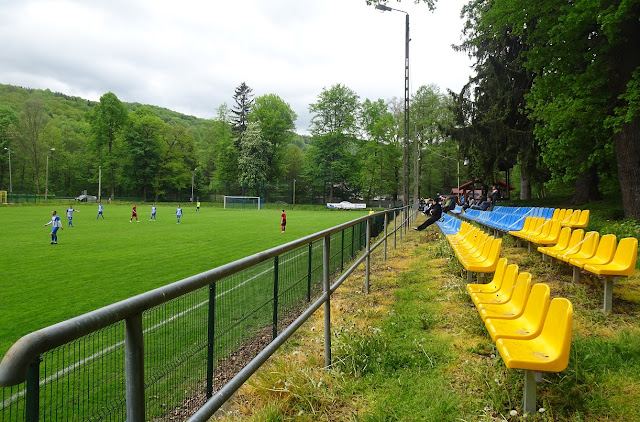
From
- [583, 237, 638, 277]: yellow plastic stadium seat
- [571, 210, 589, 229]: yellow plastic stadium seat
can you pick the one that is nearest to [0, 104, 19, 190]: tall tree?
[571, 210, 589, 229]: yellow plastic stadium seat

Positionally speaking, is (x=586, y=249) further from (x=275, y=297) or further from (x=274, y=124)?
(x=274, y=124)

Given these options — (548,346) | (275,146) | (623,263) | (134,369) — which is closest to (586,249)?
(623,263)

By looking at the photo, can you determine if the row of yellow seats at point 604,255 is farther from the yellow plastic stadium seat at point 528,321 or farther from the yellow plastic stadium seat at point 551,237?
the yellow plastic stadium seat at point 528,321

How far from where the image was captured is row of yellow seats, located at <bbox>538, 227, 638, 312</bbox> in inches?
171

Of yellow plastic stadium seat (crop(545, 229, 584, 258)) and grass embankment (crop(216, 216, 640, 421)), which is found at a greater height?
yellow plastic stadium seat (crop(545, 229, 584, 258))

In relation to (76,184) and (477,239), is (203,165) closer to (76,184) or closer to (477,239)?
(76,184)

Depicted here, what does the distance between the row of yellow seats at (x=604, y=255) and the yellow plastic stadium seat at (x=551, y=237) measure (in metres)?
0.70

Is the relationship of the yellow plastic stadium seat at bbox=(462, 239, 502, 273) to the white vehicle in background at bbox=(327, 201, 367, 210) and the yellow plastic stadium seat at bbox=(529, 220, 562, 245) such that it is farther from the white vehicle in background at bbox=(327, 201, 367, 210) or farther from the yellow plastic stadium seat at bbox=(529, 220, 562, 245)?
the white vehicle in background at bbox=(327, 201, 367, 210)

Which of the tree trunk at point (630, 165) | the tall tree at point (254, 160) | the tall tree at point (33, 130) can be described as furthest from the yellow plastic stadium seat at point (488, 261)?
the tall tree at point (33, 130)

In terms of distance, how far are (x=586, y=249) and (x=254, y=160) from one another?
6260cm

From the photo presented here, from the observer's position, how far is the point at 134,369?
1358 millimetres

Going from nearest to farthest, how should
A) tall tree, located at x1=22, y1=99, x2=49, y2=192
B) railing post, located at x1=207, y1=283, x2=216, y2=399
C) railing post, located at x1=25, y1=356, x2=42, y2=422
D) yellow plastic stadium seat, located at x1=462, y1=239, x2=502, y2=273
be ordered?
1. railing post, located at x1=25, y1=356, x2=42, y2=422
2. railing post, located at x1=207, y1=283, x2=216, y2=399
3. yellow plastic stadium seat, located at x1=462, y1=239, x2=502, y2=273
4. tall tree, located at x1=22, y1=99, x2=49, y2=192

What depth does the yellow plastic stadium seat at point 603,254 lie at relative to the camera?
4.84m

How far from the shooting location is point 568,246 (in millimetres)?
6277
